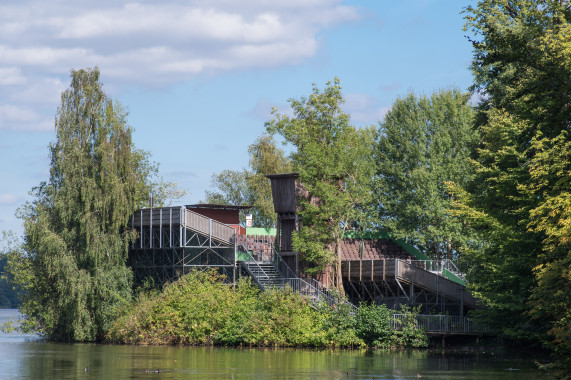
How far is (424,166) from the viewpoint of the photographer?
68.4m

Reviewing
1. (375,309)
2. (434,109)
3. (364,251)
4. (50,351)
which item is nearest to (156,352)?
(50,351)

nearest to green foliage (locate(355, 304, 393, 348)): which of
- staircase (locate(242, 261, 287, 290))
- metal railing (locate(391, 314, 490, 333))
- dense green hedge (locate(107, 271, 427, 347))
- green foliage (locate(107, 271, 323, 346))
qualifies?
dense green hedge (locate(107, 271, 427, 347))

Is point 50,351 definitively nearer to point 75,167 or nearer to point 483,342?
point 75,167

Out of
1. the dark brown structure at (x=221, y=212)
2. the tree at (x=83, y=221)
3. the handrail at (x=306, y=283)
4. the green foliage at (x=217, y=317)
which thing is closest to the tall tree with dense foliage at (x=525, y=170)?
the handrail at (x=306, y=283)

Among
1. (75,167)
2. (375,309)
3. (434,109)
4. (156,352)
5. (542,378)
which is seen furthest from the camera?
(434,109)

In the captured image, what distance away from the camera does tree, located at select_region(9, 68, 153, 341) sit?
5247 centimetres

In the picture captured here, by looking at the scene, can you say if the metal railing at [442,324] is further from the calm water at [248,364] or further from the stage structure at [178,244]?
the stage structure at [178,244]

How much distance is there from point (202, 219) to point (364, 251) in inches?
554

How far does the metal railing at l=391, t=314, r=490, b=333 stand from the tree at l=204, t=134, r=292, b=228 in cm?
3663

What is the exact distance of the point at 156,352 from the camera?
4309 centimetres

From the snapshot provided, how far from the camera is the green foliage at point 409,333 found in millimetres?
47375

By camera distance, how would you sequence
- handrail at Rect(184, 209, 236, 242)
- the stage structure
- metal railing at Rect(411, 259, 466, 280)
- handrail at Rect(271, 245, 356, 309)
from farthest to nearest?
metal railing at Rect(411, 259, 466, 280), the stage structure, handrail at Rect(184, 209, 236, 242), handrail at Rect(271, 245, 356, 309)

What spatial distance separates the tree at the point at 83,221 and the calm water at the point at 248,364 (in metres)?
5.77

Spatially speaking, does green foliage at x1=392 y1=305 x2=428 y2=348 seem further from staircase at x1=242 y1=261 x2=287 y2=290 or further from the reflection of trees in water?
staircase at x1=242 y1=261 x2=287 y2=290
